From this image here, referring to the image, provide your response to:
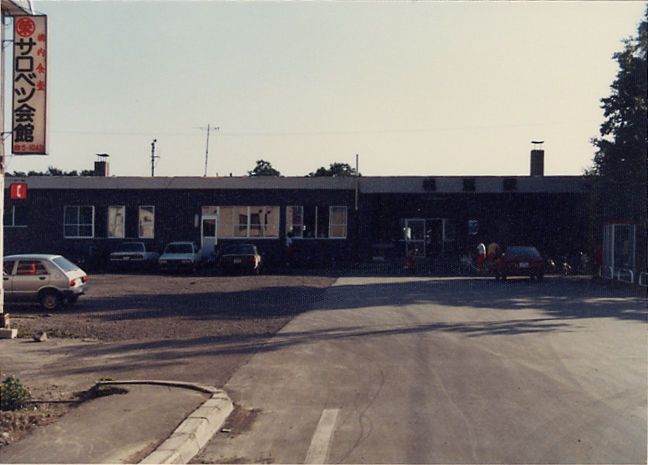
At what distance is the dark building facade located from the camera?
36406 millimetres

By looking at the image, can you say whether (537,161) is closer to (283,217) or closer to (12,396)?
(283,217)

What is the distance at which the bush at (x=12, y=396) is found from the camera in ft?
22.5

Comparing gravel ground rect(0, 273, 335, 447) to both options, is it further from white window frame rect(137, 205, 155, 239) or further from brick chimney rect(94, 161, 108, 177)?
brick chimney rect(94, 161, 108, 177)

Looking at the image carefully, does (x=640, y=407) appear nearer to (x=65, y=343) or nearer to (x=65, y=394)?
(x=65, y=394)

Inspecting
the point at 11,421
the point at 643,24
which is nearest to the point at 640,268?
the point at 643,24

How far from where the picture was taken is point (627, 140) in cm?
2767

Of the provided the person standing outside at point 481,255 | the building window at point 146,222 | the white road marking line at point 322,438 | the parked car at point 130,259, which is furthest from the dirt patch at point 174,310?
the building window at point 146,222

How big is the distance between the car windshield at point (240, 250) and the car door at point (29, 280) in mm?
14217

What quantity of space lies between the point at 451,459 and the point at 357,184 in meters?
30.7

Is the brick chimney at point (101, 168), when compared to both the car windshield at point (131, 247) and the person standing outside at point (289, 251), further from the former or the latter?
the person standing outside at point (289, 251)

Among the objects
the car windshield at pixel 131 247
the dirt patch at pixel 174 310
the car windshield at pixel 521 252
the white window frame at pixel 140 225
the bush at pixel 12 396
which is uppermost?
the white window frame at pixel 140 225

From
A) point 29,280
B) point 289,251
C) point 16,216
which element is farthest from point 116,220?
point 29,280

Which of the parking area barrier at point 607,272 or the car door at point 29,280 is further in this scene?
the parking area barrier at point 607,272

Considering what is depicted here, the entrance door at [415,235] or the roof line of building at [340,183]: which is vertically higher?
the roof line of building at [340,183]
